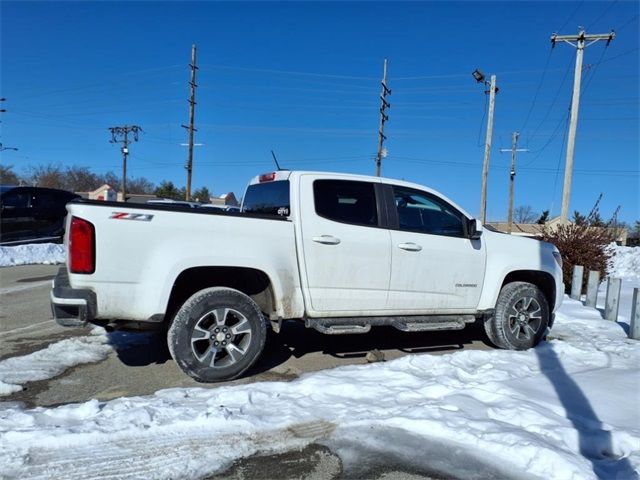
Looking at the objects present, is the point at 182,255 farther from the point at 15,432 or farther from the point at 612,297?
the point at 612,297

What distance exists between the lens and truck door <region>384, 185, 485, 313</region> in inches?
211

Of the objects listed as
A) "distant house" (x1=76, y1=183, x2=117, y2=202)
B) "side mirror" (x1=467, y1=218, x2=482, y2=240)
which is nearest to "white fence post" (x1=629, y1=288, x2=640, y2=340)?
"side mirror" (x1=467, y1=218, x2=482, y2=240)

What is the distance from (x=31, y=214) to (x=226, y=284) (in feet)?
43.1

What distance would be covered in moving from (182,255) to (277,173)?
5.32 feet

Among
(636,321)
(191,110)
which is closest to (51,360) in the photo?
(636,321)

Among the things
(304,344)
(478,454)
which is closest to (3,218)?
(304,344)

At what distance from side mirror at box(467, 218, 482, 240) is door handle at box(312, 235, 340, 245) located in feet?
5.75

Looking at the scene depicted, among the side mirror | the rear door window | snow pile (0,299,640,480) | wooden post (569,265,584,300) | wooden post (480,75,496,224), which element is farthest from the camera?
wooden post (480,75,496,224)

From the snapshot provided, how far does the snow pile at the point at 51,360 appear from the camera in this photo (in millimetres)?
4465

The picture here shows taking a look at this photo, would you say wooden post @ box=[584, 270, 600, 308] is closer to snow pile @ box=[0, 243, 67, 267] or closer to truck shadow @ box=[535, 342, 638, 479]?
truck shadow @ box=[535, 342, 638, 479]

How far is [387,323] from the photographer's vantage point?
531 centimetres

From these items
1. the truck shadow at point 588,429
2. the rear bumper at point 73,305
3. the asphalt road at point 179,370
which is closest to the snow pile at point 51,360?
the asphalt road at point 179,370

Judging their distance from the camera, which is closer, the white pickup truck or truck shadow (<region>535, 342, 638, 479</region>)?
truck shadow (<region>535, 342, 638, 479</region>)

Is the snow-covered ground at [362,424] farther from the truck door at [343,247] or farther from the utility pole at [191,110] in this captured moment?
the utility pole at [191,110]
